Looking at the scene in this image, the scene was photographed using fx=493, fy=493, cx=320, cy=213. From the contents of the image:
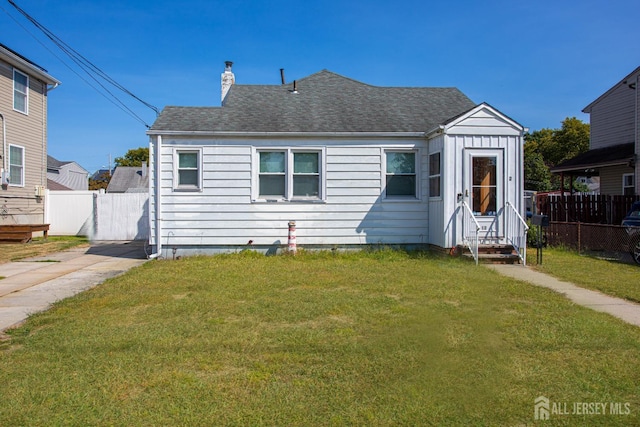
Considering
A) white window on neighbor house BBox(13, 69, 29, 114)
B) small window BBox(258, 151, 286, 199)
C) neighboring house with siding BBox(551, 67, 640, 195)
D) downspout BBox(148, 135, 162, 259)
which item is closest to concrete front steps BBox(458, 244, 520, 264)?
small window BBox(258, 151, 286, 199)

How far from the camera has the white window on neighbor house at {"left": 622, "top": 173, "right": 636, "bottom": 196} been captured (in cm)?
1937

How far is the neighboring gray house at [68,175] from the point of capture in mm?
38375

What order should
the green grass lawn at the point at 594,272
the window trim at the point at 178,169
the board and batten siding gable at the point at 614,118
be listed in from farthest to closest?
the board and batten siding gable at the point at 614,118 → the window trim at the point at 178,169 → the green grass lawn at the point at 594,272

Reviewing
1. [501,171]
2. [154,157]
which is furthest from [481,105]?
[154,157]

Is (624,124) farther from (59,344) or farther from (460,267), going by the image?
(59,344)

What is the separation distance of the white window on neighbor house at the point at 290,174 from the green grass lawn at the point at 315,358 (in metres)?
5.05

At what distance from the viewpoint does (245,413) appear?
3557 millimetres

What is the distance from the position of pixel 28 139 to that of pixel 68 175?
24.6 metres

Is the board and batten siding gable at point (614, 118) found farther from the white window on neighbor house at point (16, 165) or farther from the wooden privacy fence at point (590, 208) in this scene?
the white window on neighbor house at point (16, 165)

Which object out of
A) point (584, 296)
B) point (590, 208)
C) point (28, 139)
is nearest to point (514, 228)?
point (584, 296)

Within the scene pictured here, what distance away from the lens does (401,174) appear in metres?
13.0

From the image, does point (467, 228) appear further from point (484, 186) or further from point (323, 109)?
point (323, 109)

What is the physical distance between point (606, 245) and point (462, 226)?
15.4 ft

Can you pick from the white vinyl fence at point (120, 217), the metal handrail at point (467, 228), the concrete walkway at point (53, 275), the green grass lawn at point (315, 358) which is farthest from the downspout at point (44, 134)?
the metal handrail at point (467, 228)
